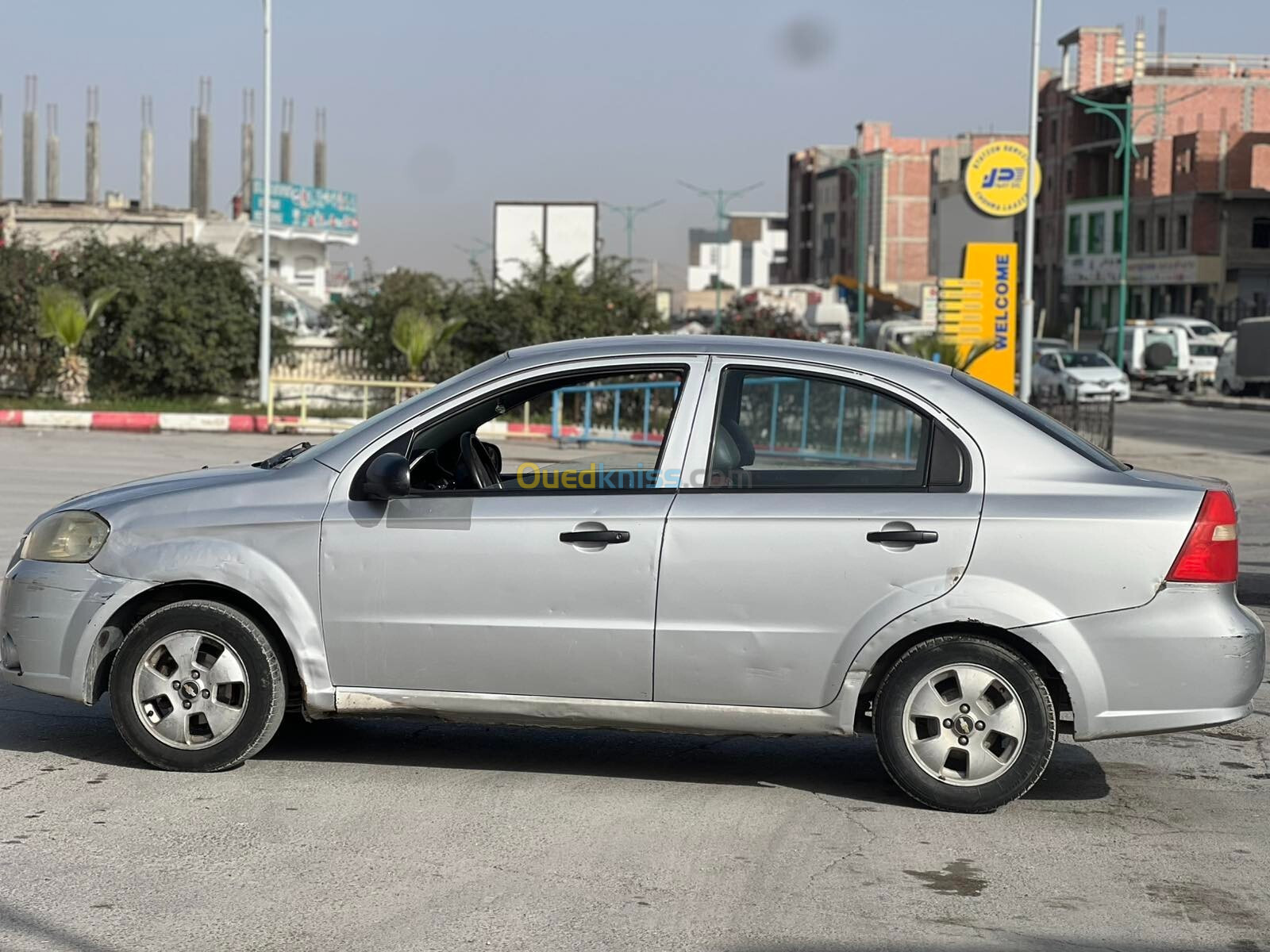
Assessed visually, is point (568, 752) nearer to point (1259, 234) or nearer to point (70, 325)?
point (70, 325)

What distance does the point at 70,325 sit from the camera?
27.9 metres

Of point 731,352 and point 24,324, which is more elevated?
point 24,324

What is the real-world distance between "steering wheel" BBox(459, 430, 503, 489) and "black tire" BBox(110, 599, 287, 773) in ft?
3.37

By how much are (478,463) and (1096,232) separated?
3220 inches

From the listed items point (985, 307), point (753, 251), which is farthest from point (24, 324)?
point (753, 251)

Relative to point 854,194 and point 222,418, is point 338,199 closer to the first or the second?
point 854,194

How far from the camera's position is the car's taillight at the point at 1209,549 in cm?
580

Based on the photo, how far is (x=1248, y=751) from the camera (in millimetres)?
7055

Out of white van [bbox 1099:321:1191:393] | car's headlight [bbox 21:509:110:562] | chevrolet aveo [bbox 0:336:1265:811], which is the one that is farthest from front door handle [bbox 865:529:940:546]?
white van [bbox 1099:321:1191:393]

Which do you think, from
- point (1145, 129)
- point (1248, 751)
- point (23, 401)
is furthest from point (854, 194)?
point (1248, 751)

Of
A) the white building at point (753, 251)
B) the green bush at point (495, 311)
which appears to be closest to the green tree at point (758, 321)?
the green bush at point (495, 311)

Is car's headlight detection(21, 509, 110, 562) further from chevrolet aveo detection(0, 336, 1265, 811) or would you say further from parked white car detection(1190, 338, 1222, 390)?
parked white car detection(1190, 338, 1222, 390)

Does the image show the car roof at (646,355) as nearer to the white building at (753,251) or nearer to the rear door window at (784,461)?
the rear door window at (784,461)

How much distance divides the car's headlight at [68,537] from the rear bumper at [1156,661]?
3467mm
